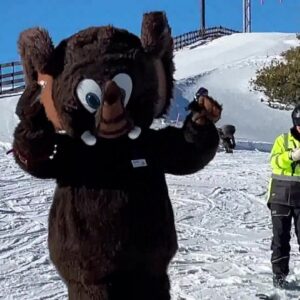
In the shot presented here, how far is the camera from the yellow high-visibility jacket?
19.7 ft

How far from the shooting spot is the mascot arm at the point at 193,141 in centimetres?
362

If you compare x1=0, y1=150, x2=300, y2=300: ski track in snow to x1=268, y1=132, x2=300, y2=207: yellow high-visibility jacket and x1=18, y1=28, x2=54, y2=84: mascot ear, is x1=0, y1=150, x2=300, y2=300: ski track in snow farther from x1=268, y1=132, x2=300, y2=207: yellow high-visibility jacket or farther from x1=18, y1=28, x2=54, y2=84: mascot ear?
x1=18, y1=28, x2=54, y2=84: mascot ear

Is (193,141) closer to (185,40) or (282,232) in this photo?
(282,232)

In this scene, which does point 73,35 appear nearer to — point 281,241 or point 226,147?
point 281,241

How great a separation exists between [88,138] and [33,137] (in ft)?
0.86

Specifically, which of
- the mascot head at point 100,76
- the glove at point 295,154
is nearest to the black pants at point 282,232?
the glove at point 295,154

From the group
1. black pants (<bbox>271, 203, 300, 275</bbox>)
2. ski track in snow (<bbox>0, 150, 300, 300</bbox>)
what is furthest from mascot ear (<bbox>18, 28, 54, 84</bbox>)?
Result: black pants (<bbox>271, 203, 300, 275</bbox>)

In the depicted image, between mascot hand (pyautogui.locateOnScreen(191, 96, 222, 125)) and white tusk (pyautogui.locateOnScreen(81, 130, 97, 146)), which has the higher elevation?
mascot hand (pyautogui.locateOnScreen(191, 96, 222, 125))

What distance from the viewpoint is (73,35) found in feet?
12.3

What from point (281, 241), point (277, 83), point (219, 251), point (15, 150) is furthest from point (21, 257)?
point (277, 83)

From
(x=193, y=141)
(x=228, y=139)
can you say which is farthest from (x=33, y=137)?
(x=228, y=139)

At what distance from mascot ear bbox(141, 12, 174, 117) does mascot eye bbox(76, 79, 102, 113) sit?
37 cm

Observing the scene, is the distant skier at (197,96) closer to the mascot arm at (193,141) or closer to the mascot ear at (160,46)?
the mascot arm at (193,141)

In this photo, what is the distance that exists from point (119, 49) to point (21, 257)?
13.7ft
